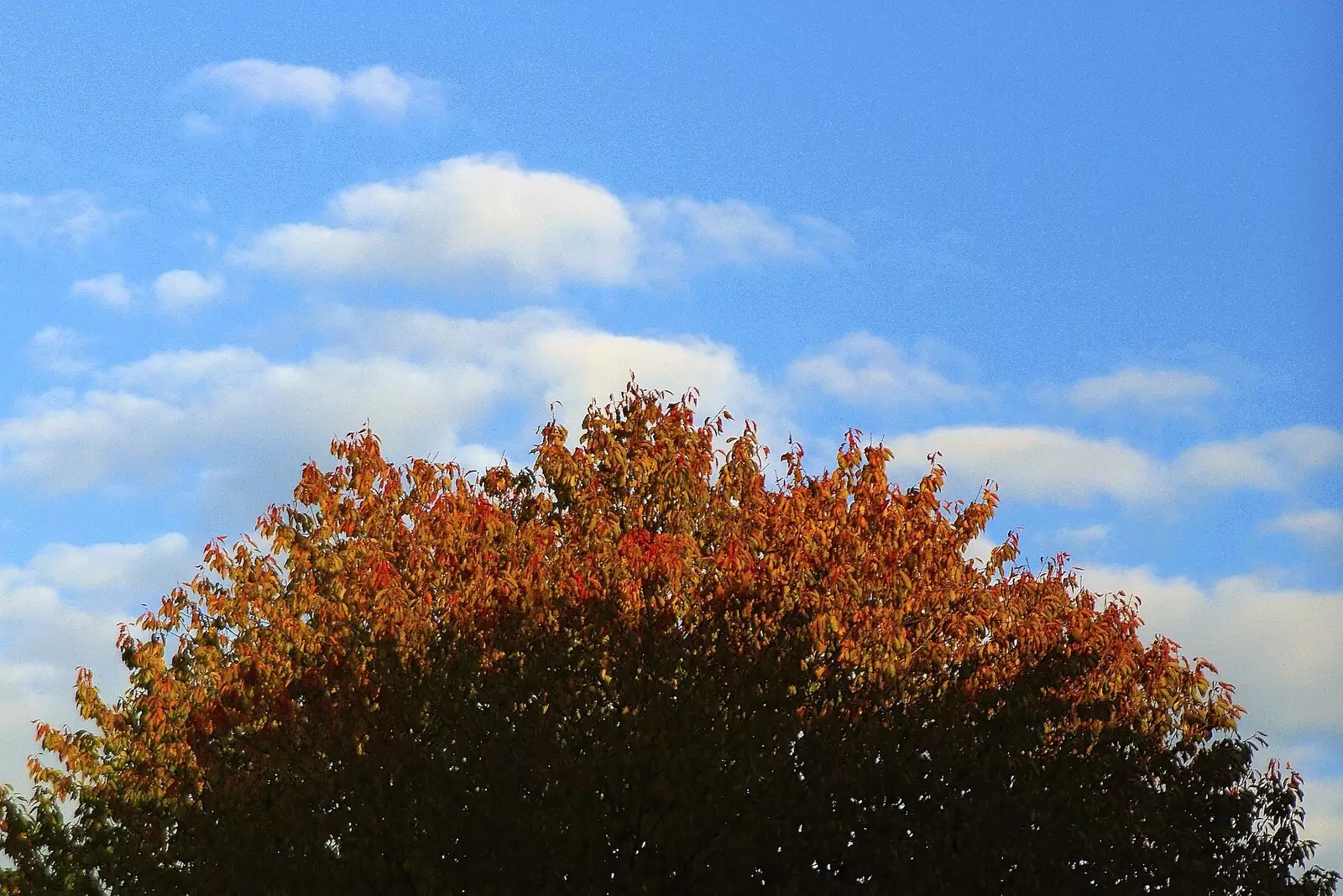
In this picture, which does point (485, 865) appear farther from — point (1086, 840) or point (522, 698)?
point (1086, 840)

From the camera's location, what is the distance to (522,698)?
18.3m

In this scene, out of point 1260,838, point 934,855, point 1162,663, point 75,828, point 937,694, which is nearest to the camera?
point 934,855

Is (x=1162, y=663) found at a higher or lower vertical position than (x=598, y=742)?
higher

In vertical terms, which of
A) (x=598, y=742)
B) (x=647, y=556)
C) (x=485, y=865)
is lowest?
(x=485, y=865)

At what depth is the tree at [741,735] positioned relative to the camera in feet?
58.4

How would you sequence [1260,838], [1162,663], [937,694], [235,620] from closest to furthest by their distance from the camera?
[937,694], [1260,838], [1162,663], [235,620]

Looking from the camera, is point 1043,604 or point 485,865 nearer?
point 485,865

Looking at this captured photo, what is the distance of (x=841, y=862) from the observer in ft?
58.7

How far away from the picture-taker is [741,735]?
704 inches

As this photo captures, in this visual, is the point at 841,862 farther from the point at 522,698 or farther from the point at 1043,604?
the point at 1043,604

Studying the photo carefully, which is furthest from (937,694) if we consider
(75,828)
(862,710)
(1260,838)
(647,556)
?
(75,828)

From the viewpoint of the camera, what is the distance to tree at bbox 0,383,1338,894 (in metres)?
17.8

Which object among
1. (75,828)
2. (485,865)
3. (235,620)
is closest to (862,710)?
(485,865)

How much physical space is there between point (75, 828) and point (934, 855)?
65.7 feet
